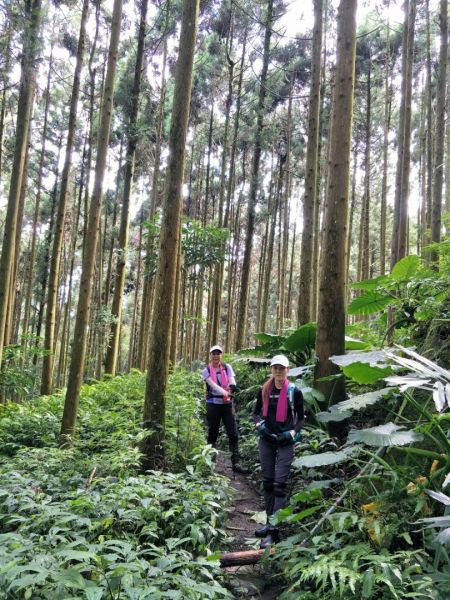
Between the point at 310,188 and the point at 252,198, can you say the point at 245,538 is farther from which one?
the point at 252,198

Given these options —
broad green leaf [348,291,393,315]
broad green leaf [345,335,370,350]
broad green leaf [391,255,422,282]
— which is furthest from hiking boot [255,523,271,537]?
broad green leaf [391,255,422,282]

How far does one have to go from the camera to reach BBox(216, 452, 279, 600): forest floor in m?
3.64

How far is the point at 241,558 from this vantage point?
13.1ft

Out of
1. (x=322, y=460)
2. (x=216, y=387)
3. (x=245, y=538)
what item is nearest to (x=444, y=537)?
(x=322, y=460)

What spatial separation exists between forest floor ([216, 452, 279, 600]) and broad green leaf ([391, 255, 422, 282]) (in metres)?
3.44

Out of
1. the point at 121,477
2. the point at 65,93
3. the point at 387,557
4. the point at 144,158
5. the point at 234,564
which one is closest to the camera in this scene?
the point at 387,557

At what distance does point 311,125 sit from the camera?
10.8 metres

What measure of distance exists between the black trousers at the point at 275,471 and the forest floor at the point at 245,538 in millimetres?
376

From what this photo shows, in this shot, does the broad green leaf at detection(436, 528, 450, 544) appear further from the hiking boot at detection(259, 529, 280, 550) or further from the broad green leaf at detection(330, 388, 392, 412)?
the hiking boot at detection(259, 529, 280, 550)

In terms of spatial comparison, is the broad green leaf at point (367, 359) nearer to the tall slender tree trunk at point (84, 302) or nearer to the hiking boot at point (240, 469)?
the hiking boot at point (240, 469)

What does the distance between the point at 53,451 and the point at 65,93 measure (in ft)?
61.3

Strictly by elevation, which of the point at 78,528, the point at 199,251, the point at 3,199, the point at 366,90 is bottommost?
the point at 78,528

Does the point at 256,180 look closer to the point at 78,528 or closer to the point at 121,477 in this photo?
the point at 121,477

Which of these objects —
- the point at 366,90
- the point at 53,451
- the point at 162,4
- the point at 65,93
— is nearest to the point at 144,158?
the point at 65,93
